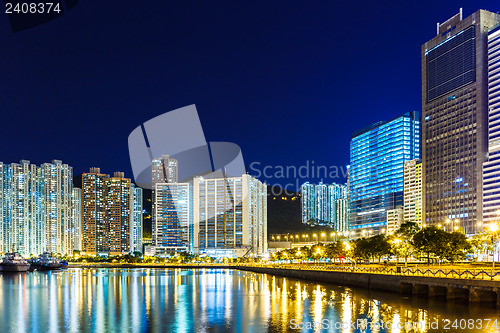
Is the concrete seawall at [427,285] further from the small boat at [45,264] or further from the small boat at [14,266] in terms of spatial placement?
the small boat at [45,264]

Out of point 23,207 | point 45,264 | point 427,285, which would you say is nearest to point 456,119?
point 45,264

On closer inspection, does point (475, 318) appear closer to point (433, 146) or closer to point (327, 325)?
point (327, 325)

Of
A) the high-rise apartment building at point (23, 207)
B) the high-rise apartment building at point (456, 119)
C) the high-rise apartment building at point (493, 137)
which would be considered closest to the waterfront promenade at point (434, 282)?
the high-rise apartment building at point (493, 137)

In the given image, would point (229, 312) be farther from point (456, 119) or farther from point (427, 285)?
point (456, 119)

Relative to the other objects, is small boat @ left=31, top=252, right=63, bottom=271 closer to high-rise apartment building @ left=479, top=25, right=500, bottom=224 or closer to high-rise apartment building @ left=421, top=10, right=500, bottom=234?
high-rise apartment building @ left=421, top=10, right=500, bottom=234

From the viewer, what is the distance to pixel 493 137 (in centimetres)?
15288

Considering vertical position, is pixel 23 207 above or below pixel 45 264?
above

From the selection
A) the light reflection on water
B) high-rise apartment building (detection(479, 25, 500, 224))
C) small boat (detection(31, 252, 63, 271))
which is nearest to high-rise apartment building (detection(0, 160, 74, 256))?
small boat (detection(31, 252, 63, 271))

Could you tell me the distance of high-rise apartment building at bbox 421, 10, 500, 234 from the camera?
158 meters

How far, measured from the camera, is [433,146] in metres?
179

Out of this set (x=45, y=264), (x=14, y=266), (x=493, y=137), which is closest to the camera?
(x=14, y=266)

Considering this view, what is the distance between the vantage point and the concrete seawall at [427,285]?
117 ft

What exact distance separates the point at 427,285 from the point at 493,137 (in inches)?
4922

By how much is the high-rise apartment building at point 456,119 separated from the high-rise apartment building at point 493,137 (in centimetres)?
242
